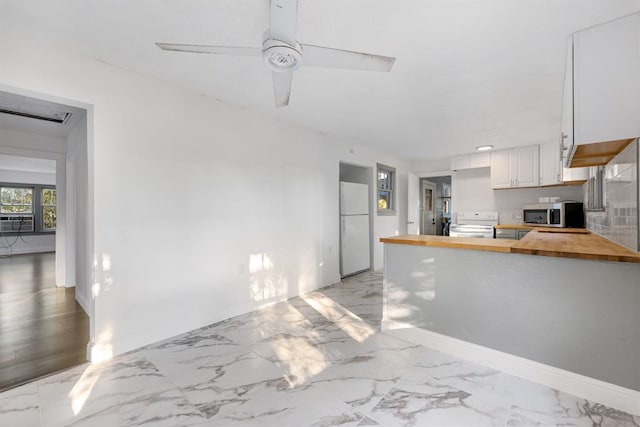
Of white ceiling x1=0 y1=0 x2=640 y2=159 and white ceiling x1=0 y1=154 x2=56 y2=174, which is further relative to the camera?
white ceiling x1=0 y1=154 x2=56 y2=174

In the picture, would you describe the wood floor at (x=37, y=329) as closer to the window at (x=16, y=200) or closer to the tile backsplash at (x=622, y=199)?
the tile backsplash at (x=622, y=199)

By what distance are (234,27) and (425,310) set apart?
102 inches

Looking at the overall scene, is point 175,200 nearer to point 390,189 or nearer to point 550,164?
point 390,189

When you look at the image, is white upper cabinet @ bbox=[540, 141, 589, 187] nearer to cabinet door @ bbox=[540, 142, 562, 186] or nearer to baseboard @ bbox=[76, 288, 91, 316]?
cabinet door @ bbox=[540, 142, 562, 186]

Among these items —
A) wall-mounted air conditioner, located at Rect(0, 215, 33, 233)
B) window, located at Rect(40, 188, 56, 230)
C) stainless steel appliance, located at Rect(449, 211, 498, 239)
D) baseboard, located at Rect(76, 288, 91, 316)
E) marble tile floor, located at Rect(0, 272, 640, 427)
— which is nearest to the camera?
marble tile floor, located at Rect(0, 272, 640, 427)

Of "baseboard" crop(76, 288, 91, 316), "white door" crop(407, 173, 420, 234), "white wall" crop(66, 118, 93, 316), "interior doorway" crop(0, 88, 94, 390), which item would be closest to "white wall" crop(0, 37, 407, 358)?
"interior doorway" crop(0, 88, 94, 390)

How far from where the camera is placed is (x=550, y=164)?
16.1ft

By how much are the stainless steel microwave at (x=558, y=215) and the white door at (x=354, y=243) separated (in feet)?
9.21

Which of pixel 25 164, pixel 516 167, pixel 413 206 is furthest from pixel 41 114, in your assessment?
pixel 516 167

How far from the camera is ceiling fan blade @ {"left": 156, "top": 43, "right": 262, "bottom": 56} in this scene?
155 centimetres

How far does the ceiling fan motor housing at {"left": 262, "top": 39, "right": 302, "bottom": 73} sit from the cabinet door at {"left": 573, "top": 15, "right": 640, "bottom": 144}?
176cm

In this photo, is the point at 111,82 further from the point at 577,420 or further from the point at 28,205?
the point at 28,205

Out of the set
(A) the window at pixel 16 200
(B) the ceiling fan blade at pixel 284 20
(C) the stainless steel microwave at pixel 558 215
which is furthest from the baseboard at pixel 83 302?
(A) the window at pixel 16 200

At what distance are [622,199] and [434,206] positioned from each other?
19.0ft
